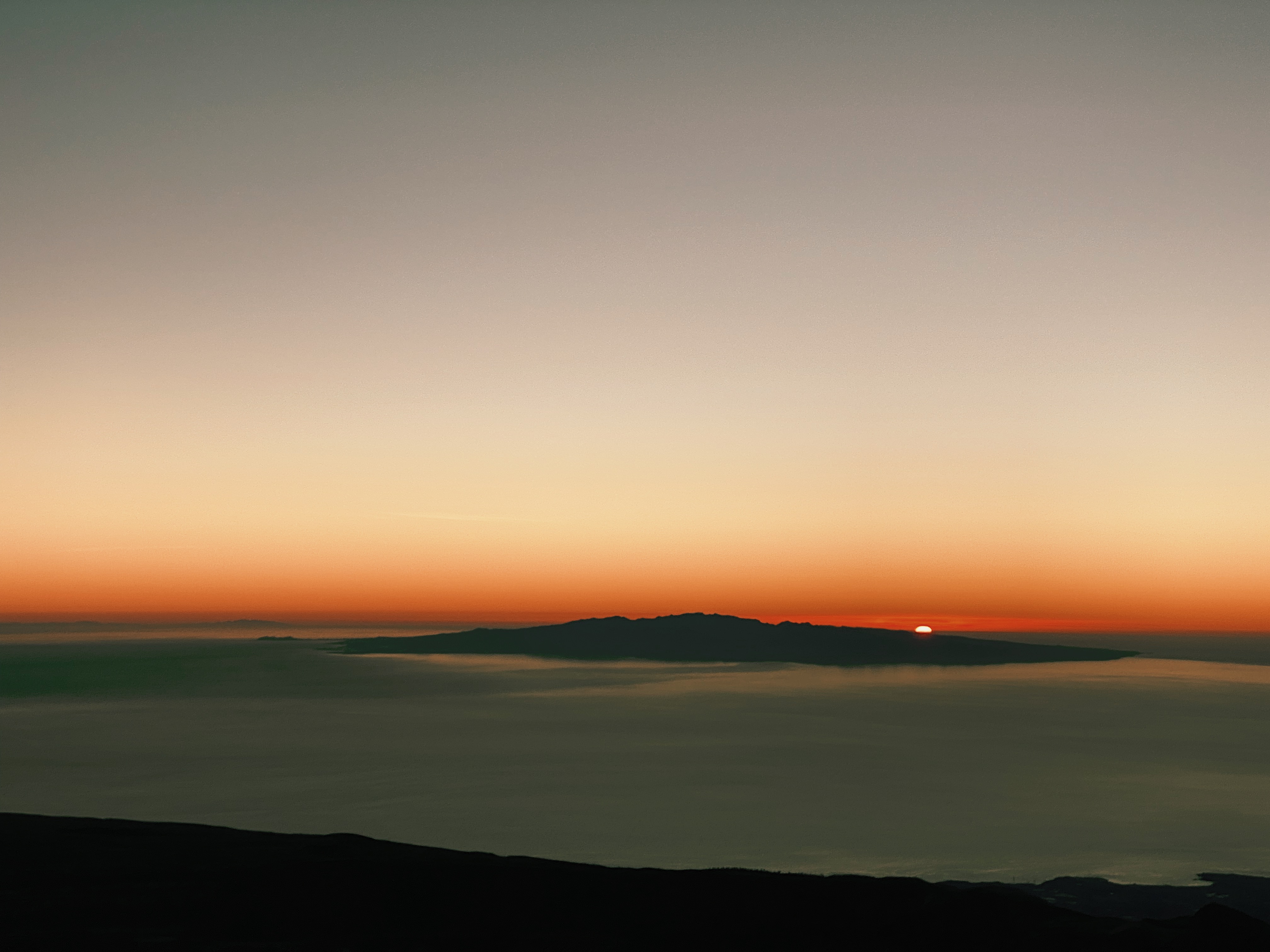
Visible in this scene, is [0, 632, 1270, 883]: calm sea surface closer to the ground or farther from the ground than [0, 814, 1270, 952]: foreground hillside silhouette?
closer to the ground

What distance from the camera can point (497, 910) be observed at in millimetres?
15461

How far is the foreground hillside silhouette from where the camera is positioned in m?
13.7

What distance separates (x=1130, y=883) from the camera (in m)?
30.3

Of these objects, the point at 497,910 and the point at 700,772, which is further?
the point at 700,772

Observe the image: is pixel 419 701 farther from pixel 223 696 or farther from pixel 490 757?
pixel 490 757

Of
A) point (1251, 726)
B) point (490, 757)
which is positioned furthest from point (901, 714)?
point (490, 757)

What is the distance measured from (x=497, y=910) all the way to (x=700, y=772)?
141ft

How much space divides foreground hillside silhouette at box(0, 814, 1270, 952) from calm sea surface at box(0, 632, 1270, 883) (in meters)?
17.2

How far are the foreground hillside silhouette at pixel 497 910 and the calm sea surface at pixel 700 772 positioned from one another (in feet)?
56.4

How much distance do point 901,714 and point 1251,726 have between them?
2857 cm

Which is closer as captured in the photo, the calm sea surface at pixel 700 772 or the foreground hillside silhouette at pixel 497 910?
the foreground hillside silhouette at pixel 497 910

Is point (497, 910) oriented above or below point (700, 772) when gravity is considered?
above

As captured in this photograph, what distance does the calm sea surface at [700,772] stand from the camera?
123ft

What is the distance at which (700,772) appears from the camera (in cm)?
5684
